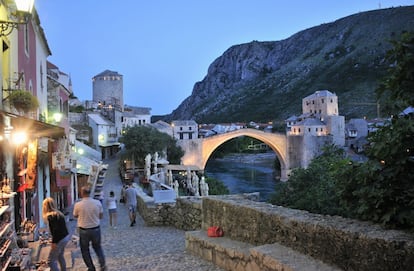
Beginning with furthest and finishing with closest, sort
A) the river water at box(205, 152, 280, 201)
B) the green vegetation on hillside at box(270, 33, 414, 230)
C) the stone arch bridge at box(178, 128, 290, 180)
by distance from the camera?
the stone arch bridge at box(178, 128, 290, 180)
the river water at box(205, 152, 280, 201)
the green vegetation on hillside at box(270, 33, 414, 230)

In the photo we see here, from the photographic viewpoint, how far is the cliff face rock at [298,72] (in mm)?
95438

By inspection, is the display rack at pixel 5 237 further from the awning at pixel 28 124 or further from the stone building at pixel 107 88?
the stone building at pixel 107 88

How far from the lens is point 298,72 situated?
117562mm

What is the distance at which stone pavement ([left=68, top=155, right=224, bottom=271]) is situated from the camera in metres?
6.07

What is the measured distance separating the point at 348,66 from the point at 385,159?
105m

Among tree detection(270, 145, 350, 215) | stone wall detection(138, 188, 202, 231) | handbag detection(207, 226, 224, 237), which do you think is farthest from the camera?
tree detection(270, 145, 350, 215)

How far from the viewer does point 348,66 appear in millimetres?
102312

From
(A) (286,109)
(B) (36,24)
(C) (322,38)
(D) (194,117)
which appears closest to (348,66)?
(A) (286,109)

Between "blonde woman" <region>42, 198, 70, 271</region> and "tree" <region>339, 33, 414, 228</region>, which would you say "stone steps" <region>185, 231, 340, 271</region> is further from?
"blonde woman" <region>42, 198, 70, 271</region>

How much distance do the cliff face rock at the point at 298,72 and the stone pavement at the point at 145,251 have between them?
229ft

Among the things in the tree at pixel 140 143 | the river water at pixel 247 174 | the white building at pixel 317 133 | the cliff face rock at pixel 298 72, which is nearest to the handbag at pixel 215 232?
the river water at pixel 247 174

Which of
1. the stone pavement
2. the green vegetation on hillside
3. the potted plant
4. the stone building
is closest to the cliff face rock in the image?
the stone building

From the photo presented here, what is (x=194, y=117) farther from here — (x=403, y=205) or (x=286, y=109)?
(x=403, y=205)

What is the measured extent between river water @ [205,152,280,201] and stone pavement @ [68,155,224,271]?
22.1m
